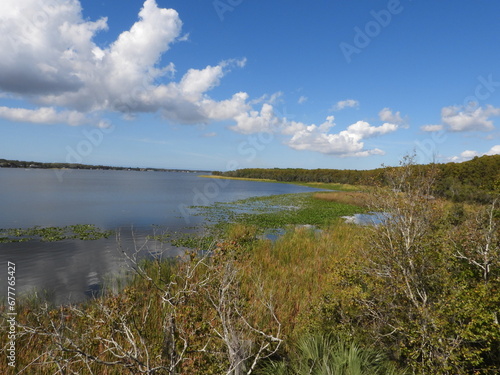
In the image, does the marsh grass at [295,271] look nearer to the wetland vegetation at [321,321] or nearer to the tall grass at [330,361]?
the wetland vegetation at [321,321]

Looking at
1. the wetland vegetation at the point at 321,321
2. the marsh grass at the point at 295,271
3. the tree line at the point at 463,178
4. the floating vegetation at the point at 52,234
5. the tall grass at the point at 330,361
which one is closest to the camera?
the wetland vegetation at the point at 321,321

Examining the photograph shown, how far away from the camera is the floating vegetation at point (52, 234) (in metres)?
18.8

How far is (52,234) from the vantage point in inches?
795

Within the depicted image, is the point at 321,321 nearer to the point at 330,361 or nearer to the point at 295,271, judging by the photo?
the point at 330,361

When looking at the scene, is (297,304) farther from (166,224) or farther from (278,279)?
(166,224)

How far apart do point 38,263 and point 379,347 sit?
54.7 feet

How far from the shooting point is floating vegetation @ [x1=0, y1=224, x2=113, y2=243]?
1881 cm

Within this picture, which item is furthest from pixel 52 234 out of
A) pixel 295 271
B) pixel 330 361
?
pixel 330 361

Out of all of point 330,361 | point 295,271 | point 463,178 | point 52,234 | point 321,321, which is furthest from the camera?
point 463,178

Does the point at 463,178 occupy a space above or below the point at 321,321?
above

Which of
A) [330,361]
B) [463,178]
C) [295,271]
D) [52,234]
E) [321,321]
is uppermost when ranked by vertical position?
[463,178]

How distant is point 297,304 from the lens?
9.05 meters

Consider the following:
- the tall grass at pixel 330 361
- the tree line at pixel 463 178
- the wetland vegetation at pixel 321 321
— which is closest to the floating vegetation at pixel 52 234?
the wetland vegetation at pixel 321 321

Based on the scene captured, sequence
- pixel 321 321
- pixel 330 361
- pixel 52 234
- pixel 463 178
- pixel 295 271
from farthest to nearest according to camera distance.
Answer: pixel 463 178 → pixel 52 234 → pixel 295 271 → pixel 321 321 → pixel 330 361
